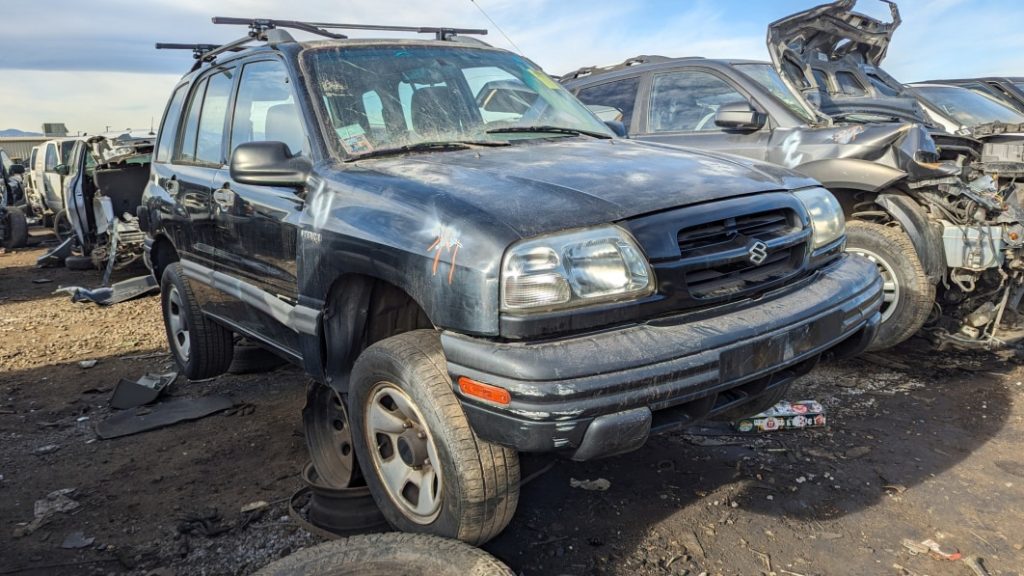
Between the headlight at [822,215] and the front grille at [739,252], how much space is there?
17 centimetres

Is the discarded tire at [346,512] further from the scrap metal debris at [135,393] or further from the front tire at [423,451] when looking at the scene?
the scrap metal debris at [135,393]

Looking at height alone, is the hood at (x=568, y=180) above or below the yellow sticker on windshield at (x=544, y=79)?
below

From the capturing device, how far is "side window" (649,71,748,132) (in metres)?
5.48

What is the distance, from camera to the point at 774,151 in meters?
5.07

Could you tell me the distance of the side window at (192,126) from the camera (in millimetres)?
4197

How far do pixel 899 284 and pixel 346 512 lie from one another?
11.4 feet

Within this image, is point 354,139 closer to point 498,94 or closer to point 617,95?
point 498,94

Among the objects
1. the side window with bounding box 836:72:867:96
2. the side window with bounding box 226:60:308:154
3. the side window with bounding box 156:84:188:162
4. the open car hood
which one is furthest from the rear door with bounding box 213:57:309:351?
the side window with bounding box 836:72:867:96

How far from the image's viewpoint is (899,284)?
4.39m

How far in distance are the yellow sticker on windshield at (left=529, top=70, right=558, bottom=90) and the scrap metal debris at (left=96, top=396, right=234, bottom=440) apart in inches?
105

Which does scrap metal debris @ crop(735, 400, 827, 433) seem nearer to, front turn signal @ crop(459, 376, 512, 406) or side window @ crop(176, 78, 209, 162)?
front turn signal @ crop(459, 376, 512, 406)

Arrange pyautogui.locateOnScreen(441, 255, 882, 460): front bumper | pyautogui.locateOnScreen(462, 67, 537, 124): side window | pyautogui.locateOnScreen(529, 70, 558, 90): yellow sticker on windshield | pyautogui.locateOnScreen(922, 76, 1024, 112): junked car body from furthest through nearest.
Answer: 1. pyautogui.locateOnScreen(922, 76, 1024, 112): junked car body
2. pyautogui.locateOnScreen(529, 70, 558, 90): yellow sticker on windshield
3. pyautogui.locateOnScreen(462, 67, 537, 124): side window
4. pyautogui.locateOnScreen(441, 255, 882, 460): front bumper

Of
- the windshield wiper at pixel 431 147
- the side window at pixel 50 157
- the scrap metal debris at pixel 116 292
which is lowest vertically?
the scrap metal debris at pixel 116 292

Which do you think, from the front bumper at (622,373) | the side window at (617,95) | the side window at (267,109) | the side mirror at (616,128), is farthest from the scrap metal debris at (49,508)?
the side window at (617,95)
